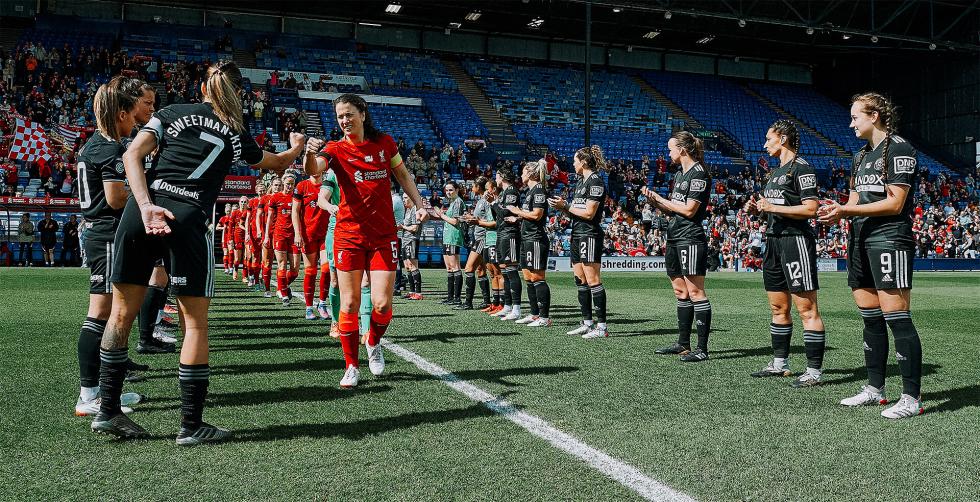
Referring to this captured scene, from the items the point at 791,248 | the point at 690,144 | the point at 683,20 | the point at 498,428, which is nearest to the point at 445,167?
the point at 683,20

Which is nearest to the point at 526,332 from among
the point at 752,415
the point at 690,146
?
the point at 690,146

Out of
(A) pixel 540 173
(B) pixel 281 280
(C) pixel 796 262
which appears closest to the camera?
(C) pixel 796 262

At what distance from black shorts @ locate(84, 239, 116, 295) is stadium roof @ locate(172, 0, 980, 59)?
33.4 metres

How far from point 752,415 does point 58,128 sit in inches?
1030

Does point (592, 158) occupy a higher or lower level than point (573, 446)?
higher

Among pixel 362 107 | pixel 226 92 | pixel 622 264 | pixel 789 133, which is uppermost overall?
pixel 362 107

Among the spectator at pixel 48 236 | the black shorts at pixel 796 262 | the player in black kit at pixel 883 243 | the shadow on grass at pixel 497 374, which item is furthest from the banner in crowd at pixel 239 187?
the player in black kit at pixel 883 243

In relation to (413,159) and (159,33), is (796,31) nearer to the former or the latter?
(413,159)

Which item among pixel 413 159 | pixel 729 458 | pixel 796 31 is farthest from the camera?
pixel 796 31

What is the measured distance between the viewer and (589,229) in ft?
27.2

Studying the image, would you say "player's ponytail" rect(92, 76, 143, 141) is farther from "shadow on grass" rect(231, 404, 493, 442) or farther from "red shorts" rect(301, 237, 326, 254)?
"red shorts" rect(301, 237, 326, 254)

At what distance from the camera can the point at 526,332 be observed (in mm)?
8648

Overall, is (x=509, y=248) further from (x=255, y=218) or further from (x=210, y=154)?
(x=210, y=154)

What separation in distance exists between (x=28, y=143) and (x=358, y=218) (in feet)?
75.7
